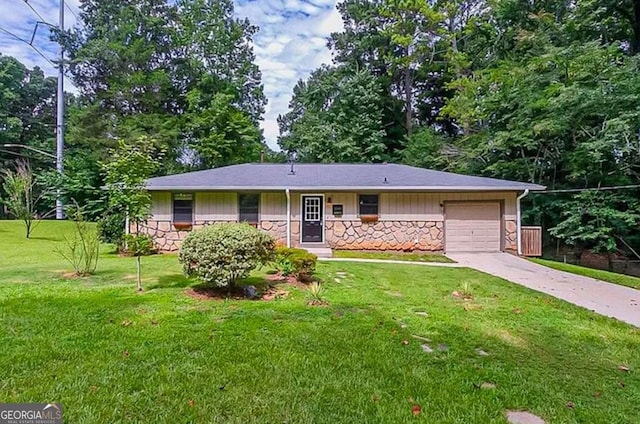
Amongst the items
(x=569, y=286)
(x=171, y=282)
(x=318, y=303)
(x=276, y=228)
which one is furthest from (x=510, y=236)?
(x=171, y=282)

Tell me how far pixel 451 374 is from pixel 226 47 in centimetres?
2756

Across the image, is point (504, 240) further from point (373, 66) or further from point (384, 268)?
point (373, 66)

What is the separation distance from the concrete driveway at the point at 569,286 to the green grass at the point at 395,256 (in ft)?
1.85

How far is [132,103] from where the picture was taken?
76.9ft

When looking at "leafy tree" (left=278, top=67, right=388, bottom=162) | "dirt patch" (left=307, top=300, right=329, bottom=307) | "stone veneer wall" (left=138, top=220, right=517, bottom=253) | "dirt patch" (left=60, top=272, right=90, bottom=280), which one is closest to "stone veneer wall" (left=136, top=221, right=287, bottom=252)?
"stone veneer wall" (left=138, top=220, right=517, bottom=253)

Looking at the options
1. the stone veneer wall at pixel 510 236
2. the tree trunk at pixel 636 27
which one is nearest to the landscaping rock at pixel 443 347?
the stone veneer wall at pixel 510 236

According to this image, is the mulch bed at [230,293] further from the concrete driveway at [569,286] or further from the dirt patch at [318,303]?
the concrete driveway at [569,286]

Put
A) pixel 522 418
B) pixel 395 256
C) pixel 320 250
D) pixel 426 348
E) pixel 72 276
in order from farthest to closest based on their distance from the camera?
pixel 320 250 → pixel 395 256 → pixel 72 276 → pixel 426 348 → pixel 522 418

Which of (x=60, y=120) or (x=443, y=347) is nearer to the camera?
(x=443, y=347)

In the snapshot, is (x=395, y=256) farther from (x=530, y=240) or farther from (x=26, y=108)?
(x=26, y=108)

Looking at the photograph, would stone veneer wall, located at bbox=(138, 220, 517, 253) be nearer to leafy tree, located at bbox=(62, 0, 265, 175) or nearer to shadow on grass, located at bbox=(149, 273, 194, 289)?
shadow on grass, located at bbox=(149, 273, 194, 289)

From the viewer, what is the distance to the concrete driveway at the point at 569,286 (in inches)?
225

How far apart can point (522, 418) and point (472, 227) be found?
10624mm

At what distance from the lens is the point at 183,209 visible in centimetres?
1223
